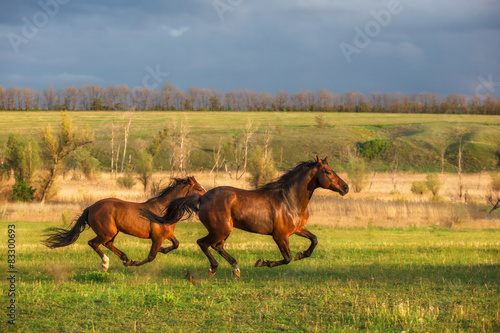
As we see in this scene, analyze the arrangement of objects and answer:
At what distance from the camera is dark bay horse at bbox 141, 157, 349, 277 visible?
8953 millimetres

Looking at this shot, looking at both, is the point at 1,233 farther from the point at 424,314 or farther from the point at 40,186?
the point at 424,314

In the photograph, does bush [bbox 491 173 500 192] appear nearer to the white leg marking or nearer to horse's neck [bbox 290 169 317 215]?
horse's neck [bbox 290 169 317 215]

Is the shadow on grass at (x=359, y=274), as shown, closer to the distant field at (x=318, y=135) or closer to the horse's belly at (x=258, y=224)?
the horse's belly at (x=258, y=224)

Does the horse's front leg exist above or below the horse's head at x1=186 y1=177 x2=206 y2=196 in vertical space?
below

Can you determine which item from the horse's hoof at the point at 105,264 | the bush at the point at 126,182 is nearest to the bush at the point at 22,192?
the bush at the point at 126,182

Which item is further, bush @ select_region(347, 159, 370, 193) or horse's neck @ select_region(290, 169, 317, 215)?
bush @ select_region(347, 159, 370, 193)

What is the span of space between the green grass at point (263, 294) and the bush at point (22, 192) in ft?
61.3

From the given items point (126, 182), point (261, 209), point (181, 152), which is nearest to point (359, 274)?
point (261, 209)

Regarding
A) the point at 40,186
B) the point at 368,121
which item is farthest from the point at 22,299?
the point at 368,121

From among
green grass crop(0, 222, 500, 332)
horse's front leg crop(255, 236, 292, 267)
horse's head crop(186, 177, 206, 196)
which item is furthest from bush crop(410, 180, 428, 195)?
horse's front leg crop(255, 236, 292, 267)

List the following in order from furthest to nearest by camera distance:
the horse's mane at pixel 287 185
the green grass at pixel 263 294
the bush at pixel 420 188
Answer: the bush at pixel 420 188 < the horse's mane at pixel 287 185 < the green grass at pixel 263 294

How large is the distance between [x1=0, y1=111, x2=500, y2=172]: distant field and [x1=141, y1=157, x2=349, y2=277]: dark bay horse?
173ft

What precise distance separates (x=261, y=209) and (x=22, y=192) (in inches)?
1000

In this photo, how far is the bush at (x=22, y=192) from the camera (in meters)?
29.8
